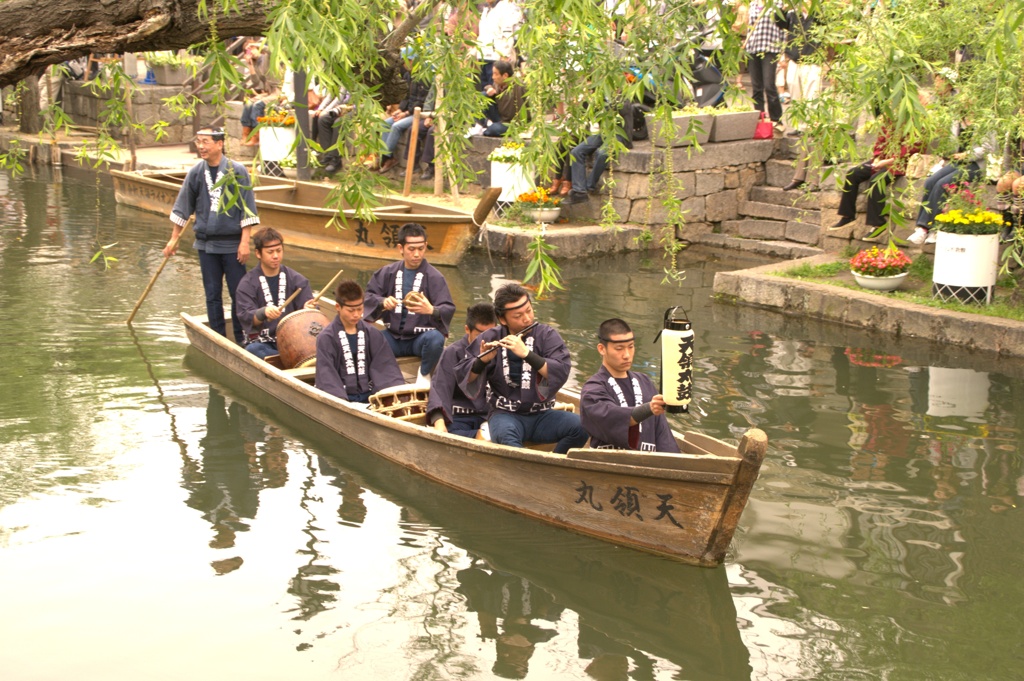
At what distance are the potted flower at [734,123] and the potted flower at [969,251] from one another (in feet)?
15.3

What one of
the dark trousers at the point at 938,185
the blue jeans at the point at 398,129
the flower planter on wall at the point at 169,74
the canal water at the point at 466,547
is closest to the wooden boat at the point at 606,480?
the canal water at the point at 466,547

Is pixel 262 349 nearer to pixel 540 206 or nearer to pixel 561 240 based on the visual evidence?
pixel 561 240

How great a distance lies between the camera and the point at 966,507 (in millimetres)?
7105

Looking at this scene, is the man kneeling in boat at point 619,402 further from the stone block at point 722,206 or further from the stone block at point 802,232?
the stone block at point 722,206

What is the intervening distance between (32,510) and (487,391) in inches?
108

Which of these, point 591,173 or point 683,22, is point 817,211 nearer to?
point 591,173

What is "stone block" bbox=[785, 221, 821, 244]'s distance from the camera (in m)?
14.6

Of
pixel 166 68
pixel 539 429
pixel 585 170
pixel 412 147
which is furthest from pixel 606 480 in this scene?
pixel 166 68

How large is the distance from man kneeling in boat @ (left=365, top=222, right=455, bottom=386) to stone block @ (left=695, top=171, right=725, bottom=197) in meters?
6.83

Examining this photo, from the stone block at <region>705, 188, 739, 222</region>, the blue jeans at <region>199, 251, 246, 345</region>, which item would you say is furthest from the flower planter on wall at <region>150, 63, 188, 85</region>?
the blue jeans at <region>199, 251, 246, 345</region>

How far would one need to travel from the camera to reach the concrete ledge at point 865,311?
10234 mm

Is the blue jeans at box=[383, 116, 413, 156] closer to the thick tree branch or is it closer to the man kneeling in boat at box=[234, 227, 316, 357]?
A: the man kneeling in boat at box=[234, 227, 316, 357]

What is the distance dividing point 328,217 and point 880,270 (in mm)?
6340

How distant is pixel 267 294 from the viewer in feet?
30.1
